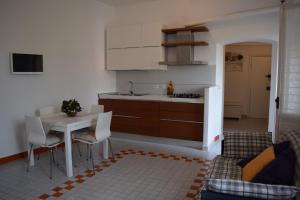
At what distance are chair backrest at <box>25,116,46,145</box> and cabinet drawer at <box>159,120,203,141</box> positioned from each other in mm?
2204

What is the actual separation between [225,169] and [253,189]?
98cm

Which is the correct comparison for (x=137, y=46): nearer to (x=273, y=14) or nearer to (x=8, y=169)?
(x=273, y=14)

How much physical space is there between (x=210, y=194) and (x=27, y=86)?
3.45 m

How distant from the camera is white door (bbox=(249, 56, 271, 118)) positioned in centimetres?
750

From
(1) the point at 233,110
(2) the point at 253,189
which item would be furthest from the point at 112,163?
(1) the point at 233,110

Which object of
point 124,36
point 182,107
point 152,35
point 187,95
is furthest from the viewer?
point 124,36

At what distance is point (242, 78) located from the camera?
773 cm

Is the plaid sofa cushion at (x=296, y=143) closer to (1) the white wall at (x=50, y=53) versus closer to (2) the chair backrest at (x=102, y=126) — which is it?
(2) the chair backrest at (x=102, y=126)

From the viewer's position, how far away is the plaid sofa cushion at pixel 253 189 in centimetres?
147

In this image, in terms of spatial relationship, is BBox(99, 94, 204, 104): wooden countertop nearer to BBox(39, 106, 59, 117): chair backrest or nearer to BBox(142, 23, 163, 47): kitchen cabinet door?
BBox(142, 23, 163, 47): kitchen cabinet door

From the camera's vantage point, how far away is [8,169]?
3514 millimetres

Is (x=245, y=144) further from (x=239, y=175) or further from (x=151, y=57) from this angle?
(x=151, y=57)

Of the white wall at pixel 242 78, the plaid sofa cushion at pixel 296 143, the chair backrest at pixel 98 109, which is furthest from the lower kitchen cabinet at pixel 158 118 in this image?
the white wall at pixel 242 78

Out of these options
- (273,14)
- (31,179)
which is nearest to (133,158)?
(31,179)
